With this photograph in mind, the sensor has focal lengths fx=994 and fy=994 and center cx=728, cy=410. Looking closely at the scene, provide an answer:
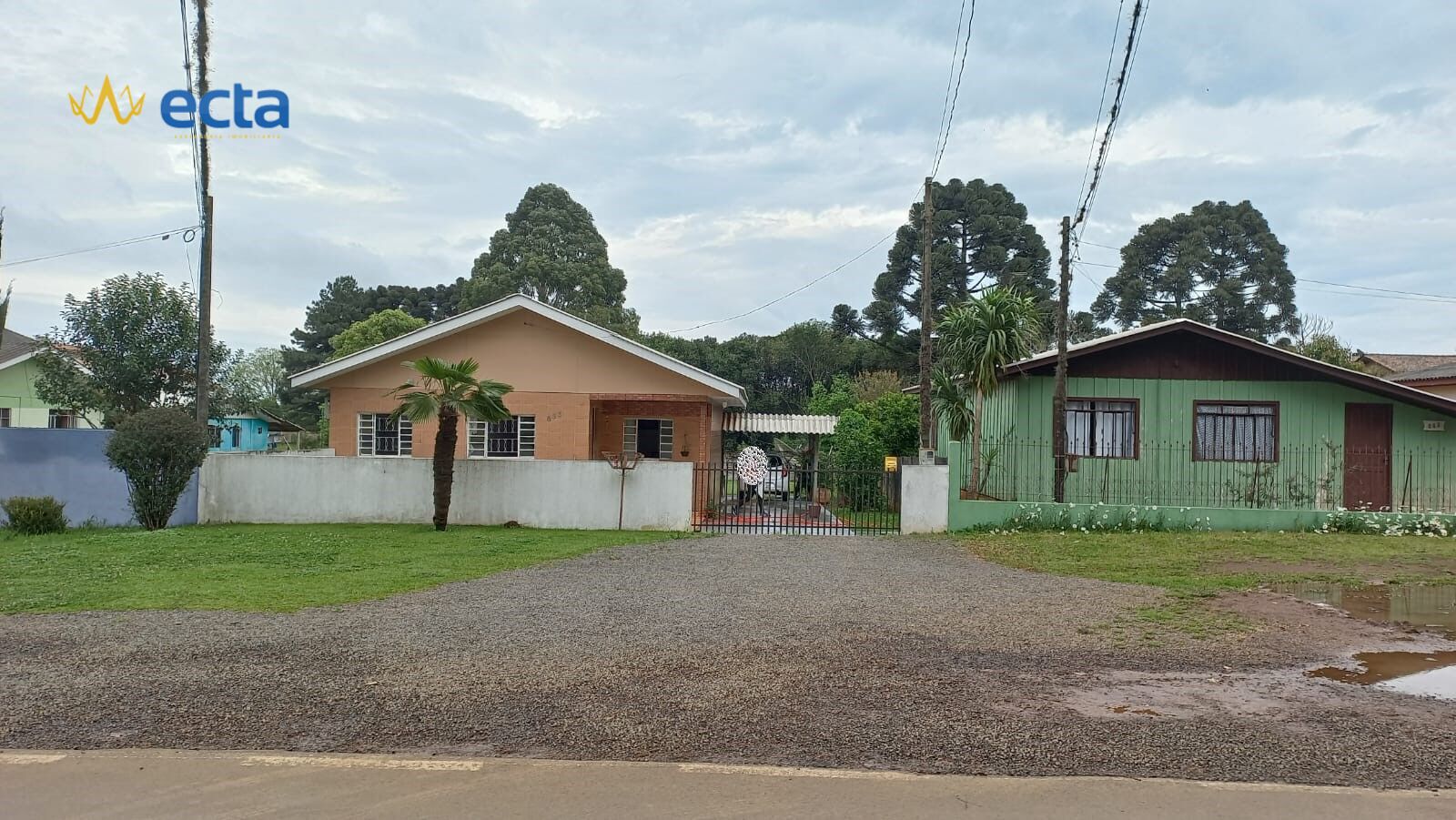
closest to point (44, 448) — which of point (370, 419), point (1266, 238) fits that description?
point (370, 419)

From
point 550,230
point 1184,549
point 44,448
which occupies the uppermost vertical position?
point 550,230

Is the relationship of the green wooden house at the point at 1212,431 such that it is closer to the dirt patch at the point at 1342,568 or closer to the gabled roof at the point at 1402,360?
the dirt patch at the point at 1342,568

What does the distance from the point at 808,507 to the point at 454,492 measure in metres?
6.96

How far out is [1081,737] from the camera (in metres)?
5.34

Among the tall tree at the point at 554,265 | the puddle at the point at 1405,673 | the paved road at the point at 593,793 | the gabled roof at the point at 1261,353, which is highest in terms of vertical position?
the tall tree at the point at 554,265

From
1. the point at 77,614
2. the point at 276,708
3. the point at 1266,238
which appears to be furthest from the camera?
the point at 1266,238

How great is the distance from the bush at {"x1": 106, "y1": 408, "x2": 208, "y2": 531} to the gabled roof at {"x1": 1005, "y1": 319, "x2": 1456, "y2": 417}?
15313mm

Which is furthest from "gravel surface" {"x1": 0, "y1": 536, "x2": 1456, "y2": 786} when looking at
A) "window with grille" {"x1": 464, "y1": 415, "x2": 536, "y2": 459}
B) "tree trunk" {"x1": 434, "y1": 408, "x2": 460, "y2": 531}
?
"window with grille" {"x1": 464, "y1": 415, "x2": 536, "y2": 459}

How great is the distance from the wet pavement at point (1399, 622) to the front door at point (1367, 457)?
9714 millimetres

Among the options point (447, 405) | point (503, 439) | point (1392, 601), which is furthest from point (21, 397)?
point (1392, 601)

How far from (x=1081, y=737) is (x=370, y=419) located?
66.6 feet

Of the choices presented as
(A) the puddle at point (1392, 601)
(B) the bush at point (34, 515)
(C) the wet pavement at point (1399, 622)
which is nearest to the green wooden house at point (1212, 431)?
(A) the puddle at point (1392, 601)

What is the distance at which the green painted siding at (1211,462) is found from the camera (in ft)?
65.5

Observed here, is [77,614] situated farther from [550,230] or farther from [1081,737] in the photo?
[550,230]
